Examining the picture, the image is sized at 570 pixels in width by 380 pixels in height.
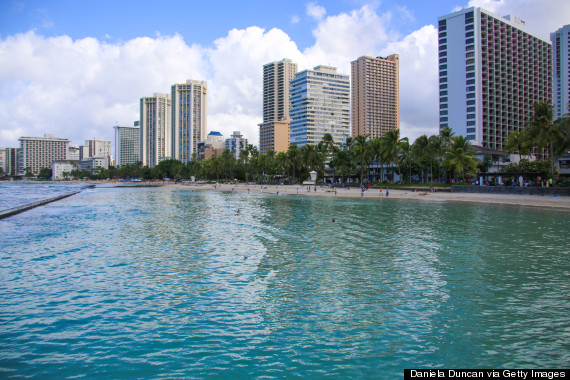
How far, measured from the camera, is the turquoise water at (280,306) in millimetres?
8094

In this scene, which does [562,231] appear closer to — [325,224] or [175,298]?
[325,224]

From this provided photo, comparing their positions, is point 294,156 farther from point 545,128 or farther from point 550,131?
point 550,131

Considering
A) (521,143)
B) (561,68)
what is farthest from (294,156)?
(561,68)

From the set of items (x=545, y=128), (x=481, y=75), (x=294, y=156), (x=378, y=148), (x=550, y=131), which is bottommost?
(x=550, y=131)

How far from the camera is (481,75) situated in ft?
422

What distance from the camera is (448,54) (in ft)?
432

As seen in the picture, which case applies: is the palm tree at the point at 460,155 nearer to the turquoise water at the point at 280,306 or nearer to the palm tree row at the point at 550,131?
the palm tree row at the point at 550,131

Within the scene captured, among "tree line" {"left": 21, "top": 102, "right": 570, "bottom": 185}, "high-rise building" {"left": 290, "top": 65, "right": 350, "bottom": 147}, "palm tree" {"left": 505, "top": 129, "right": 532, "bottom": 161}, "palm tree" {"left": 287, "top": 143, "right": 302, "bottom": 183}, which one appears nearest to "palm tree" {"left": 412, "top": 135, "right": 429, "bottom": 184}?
"tree line" {"left": 21, "top": 102, "right": 570, "bottom": 185}

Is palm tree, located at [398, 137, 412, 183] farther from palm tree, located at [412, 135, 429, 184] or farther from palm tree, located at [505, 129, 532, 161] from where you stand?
palm tree, located at [505, 129, 532, 161]

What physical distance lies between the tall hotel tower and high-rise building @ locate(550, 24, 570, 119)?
4859cm

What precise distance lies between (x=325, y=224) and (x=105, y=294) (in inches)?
782

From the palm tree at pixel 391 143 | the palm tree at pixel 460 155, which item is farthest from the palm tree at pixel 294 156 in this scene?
the palm tree at pixel 460 155

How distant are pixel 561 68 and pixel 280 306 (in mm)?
217362

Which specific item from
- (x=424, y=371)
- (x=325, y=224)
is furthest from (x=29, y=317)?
(x=325, y=224)
